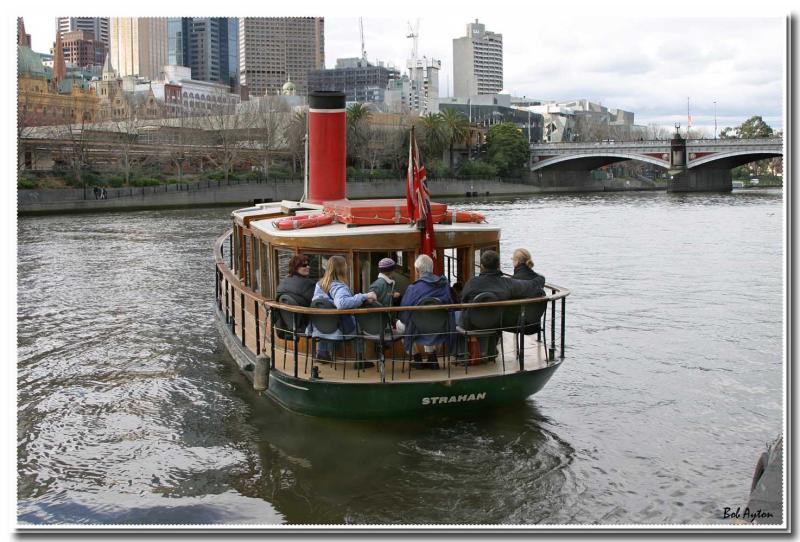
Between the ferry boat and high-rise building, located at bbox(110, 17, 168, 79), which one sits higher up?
high-rise building, located at bbox(110, 17, 168, 79)

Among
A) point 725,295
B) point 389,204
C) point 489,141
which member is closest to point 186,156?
point 489,141

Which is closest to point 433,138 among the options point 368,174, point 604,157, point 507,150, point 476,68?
point 507,150

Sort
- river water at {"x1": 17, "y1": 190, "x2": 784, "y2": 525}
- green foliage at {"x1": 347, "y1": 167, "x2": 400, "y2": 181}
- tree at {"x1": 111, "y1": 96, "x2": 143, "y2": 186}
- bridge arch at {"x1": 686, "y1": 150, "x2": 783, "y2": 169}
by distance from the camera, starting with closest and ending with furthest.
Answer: river water at {"x1": 17, "y1": 190, "x2": 784, "y2": 525} < tree at {"x1": 111, "y1": 96, "x2": 143, "y2": 186} < bridge arch at {"x1": 686, "y1": 150, "x2": 783, "y2": 169} < green foliage at {"x1": 347, "y1": 167, "x2": 400, "y2": 181}

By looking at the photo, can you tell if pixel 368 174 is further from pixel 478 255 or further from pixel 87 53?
pixel 87 53

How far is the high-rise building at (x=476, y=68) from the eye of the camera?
404 feet

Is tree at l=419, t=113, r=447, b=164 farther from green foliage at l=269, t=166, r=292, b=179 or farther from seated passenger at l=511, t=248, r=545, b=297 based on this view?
seated passenger at l=511, t=248, r=545, b=297

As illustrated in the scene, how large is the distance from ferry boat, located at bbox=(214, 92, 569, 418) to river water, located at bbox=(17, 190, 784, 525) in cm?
64

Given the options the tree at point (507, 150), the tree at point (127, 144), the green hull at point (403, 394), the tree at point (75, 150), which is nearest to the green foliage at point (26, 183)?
the tree at point (75, 150)

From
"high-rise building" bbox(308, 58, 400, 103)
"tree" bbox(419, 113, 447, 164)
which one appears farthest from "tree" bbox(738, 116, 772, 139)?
"high-rise building" bbox(308, 58, 400, 103)

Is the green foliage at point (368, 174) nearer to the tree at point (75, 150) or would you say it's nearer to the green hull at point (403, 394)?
the tree at point (75, 150)

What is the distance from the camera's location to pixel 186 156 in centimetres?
7800

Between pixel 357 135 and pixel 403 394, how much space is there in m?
78.9

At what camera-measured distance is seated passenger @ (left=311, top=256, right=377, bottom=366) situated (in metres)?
10.1
